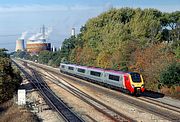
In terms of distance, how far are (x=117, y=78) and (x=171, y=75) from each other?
235 inches

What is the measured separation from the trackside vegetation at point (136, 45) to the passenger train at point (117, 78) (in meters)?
4.12

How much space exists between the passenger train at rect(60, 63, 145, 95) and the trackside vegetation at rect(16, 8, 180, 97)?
4.12 meters

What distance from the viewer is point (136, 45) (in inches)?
2404

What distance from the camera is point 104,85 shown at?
53844mm

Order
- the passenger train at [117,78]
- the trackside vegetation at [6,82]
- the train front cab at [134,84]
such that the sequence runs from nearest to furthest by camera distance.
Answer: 1. the train front cab at [134,84]
2. the passenger train at [117,78]
3. the trackside vegetation at [6,82]

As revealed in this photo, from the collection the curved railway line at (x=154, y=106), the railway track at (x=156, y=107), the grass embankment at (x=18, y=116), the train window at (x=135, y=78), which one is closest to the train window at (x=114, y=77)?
the curved railway line at (x=154, y=106)

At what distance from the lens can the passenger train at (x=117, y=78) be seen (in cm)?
4075

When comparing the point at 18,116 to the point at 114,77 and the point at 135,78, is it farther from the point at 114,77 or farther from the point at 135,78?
the point at 114,77

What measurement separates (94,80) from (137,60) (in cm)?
891

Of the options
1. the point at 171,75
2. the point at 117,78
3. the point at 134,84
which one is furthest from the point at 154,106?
the point at 117,78

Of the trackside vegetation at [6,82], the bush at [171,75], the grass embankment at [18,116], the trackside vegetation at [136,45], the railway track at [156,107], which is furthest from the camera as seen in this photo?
the trackside vegetation at [136,45]

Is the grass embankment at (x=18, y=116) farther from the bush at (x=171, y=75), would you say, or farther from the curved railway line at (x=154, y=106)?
the bush at (x=171, y=75)

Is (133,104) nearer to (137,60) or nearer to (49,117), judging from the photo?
(49,117)

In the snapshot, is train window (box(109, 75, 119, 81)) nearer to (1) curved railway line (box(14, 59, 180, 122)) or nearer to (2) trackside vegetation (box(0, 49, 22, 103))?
(1) curved railway line (box(14, 59, 180, 122))
